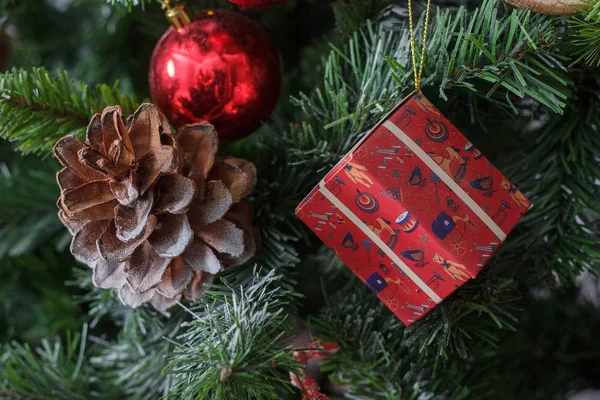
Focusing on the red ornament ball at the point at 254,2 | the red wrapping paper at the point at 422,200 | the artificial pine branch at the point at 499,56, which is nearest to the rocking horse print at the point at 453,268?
the red wrapping paper at the point at 422,200

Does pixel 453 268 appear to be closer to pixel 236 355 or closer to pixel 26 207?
pixel 236 355

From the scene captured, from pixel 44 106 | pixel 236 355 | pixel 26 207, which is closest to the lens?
pixel 236 355

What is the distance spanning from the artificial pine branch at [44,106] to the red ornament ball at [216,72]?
0.04 meters

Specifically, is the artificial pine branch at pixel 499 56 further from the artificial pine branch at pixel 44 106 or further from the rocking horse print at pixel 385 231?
the artificial pine branch at pixel 44 106

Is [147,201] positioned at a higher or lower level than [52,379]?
higher

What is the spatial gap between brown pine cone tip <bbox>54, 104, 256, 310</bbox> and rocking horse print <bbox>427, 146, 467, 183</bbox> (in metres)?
0.14

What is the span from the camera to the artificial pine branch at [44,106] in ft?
1.33

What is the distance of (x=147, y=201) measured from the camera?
0.38 meters

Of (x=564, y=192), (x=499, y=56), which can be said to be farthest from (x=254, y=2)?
(x=564, y=192)

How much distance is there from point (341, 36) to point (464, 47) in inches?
5.6

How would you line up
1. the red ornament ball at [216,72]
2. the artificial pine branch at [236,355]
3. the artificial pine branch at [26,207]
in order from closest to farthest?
the artificial pine branch at [236,355], the red ornament ball at [216,72], the artificial pine branch at [26,207]

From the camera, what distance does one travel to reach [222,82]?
43 cm

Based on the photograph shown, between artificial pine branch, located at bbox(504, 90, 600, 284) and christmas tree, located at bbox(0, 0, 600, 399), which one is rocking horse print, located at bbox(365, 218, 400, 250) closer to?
christmas tree, located at bbox(0, 0, 600, 399)

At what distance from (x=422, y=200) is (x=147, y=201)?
0.19 m
